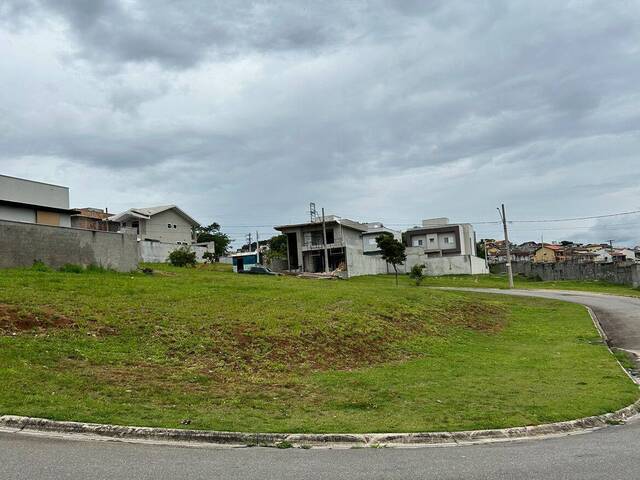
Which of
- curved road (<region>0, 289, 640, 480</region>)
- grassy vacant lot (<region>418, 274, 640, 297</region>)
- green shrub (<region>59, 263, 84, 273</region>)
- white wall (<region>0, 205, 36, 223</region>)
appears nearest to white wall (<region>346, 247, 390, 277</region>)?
grassy vacant lot (<region>418, 274, 640, 297</region>)

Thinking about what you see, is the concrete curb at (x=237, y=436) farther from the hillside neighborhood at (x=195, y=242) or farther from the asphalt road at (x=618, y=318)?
the hillside neighborhood at (x=195, y=242)

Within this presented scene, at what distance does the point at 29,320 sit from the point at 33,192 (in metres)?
22.1

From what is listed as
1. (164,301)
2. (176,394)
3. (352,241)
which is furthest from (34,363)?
(352,241)

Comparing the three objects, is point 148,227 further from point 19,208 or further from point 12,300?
point 12,300

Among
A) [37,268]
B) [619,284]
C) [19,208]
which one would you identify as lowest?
[619,284]

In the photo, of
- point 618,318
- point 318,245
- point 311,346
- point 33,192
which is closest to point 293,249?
point 318,245

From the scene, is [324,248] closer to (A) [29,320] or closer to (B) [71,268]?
(B) [71,268]

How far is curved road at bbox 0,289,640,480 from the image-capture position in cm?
655

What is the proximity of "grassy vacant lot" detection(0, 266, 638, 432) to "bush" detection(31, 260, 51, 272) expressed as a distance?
300cm

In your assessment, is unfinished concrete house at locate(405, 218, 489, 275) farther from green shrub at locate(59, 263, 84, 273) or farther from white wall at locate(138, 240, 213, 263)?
green shrub at locate(59, 263, 84, 273)

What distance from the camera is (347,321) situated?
19203 millimetres

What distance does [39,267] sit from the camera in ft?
85.9

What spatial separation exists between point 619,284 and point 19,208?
54.5m

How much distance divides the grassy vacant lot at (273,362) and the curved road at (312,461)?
3.24 feet
